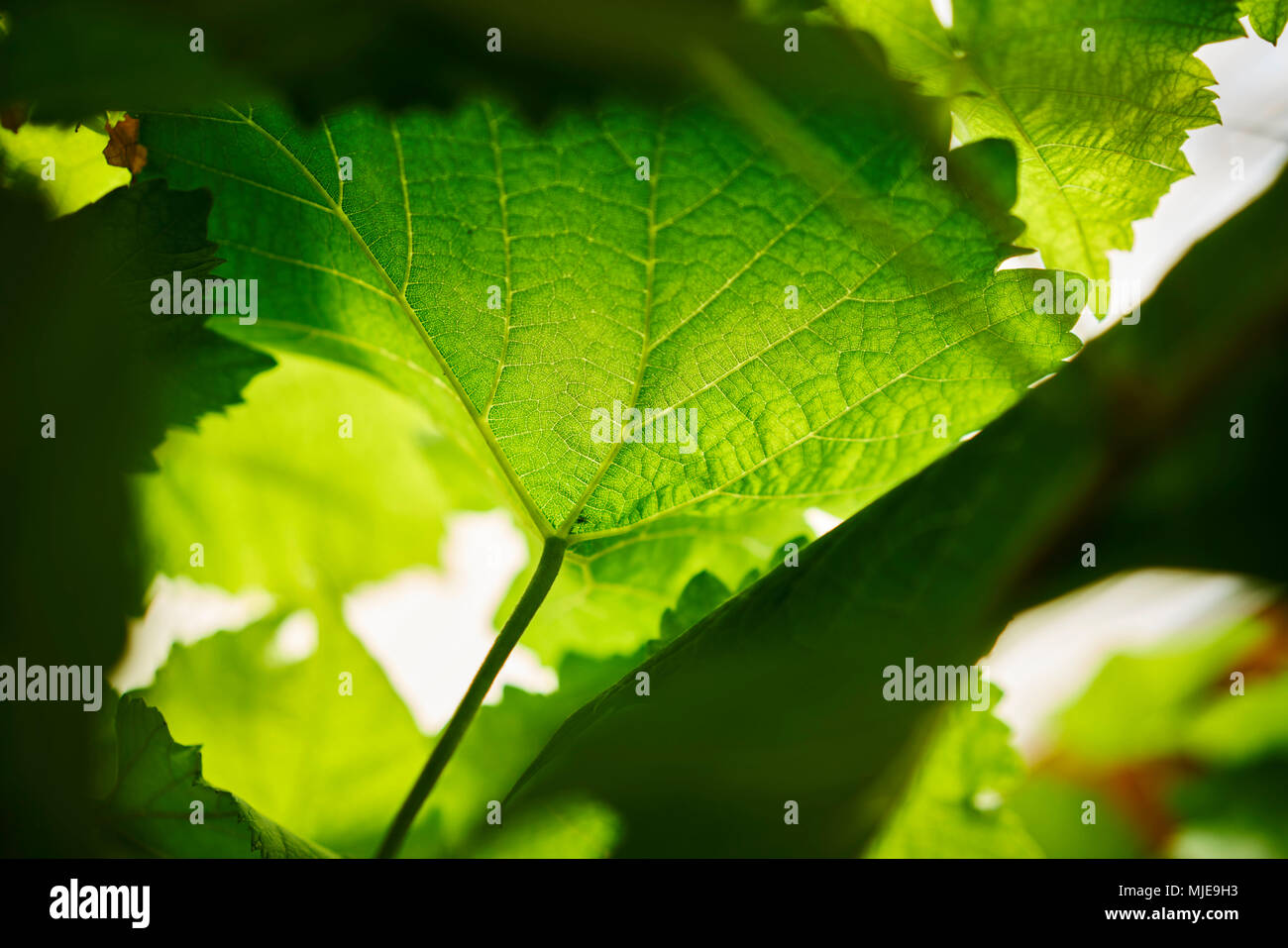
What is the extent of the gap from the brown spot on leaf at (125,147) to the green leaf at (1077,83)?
0.88 feet

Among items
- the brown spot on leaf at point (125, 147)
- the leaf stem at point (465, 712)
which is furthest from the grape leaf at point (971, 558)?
the brown spot on leaf at point (125, 147)

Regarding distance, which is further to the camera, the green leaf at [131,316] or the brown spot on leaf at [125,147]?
the brown spot on leaf at [125,147]

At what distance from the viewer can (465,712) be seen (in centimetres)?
37

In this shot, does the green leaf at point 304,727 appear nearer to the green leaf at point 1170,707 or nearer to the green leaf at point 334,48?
the green leaf at point 334,48

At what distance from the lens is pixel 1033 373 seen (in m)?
0.37

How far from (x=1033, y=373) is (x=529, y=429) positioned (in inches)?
8.6

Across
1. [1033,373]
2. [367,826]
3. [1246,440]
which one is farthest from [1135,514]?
[367,826]

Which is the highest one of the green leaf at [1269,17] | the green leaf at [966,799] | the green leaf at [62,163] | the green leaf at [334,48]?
the green leaf at [1269,17]

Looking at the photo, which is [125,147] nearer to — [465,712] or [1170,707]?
[465,712]

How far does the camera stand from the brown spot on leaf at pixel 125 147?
34 centimetres

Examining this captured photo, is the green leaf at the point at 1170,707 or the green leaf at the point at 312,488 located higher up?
the green leaf at the point at 312,488

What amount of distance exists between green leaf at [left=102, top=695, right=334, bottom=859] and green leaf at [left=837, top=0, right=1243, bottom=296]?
1.20ft

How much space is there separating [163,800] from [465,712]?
0.36ft

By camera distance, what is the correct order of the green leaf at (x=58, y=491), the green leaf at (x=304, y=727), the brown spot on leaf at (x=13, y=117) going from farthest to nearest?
the green leaf at (x=304, y=727)
the brown spot on leaf at (x=13, y=117)
the green leaf at (x=58, y=491)
